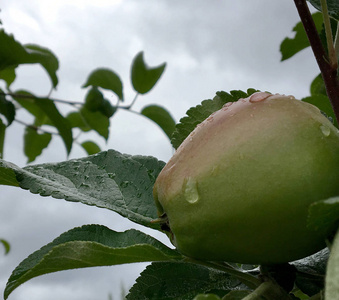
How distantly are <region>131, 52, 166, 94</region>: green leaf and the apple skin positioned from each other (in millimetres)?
1179

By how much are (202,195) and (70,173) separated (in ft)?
0.66

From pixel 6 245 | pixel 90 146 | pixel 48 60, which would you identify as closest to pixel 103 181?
pixel 48 60

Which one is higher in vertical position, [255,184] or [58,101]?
[58,101]

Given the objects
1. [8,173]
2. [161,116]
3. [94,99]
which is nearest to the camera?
[8,173]

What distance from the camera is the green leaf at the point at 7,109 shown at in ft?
4.26

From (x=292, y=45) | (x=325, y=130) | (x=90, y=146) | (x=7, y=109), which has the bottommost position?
(x=325, y=130)

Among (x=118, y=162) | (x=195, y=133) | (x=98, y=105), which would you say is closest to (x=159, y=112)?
(x=98, y=105)

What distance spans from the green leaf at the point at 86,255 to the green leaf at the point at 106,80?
112 centimetres

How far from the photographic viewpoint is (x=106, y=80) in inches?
64.0

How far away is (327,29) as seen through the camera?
1.70 ft

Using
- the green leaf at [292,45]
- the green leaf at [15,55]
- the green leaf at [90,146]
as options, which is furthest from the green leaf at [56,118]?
the green leaf at [292,45]

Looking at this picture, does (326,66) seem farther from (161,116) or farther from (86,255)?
(161,116)

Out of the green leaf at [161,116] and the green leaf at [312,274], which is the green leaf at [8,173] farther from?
the green leaf at [161,116]

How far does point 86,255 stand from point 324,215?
0.61 feet
